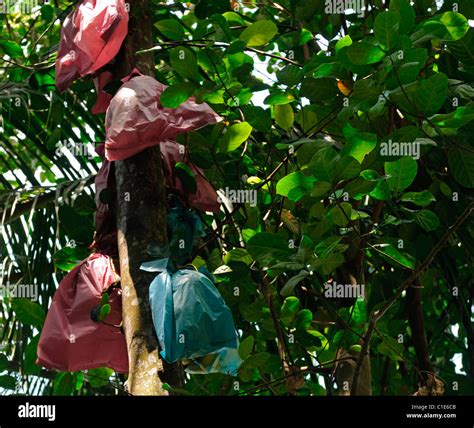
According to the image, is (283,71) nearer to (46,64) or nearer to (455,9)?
(455,9)

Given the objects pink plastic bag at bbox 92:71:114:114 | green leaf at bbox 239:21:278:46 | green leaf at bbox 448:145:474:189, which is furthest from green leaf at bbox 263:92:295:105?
pink plastic bag at bbox 92:71:114:114

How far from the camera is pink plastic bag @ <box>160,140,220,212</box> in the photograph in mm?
2498

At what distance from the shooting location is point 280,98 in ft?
7.59

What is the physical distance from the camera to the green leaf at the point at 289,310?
7.94ft

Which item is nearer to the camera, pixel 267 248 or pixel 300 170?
pixel 267 248

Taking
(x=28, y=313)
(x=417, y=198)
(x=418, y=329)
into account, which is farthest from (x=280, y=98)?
(x=418, y=329)

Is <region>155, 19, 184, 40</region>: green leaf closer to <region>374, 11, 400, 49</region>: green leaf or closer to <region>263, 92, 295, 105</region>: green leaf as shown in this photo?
<region>263, 92, 295, 105</region>: green leaf

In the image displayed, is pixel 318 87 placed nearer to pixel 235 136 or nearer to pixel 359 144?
pixel 235 136

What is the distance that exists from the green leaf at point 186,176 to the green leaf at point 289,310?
1.25 ft

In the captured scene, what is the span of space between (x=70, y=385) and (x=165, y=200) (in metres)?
0.54

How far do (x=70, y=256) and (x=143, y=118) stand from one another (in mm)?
476

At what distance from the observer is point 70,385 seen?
7.89 ft

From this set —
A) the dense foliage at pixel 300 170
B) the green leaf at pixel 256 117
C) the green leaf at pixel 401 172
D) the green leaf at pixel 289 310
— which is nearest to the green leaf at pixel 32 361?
the dense foliage at pixel 300 170
